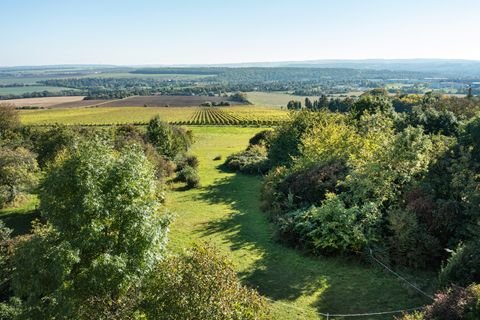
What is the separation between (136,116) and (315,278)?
8595cm

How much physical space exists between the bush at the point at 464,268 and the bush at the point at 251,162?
88.9 ft

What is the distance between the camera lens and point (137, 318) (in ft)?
31.3

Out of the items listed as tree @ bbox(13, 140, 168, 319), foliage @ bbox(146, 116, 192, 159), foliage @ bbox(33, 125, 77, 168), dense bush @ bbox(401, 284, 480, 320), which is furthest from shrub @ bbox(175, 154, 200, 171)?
dense bush @ bbox(401, 284, 480, 320)

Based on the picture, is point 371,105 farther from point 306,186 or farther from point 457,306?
point 457,306

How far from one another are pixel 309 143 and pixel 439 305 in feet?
60.3

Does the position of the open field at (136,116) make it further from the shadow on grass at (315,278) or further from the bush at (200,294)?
the bush at (200,294)

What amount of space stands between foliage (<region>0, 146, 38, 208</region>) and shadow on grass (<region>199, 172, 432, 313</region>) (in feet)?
51.8

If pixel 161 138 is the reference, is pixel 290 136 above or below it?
above

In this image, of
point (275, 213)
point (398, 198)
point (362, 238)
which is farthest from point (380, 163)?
point (275, 213)

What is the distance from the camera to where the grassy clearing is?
14250 millimetres

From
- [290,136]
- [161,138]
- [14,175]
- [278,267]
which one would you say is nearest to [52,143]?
[14,175]

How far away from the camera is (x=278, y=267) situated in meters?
17.7

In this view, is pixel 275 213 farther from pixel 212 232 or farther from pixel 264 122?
pixel 264 122

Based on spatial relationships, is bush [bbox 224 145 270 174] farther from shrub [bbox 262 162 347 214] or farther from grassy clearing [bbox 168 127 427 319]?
shrub [bbox 262 162 347 214]
